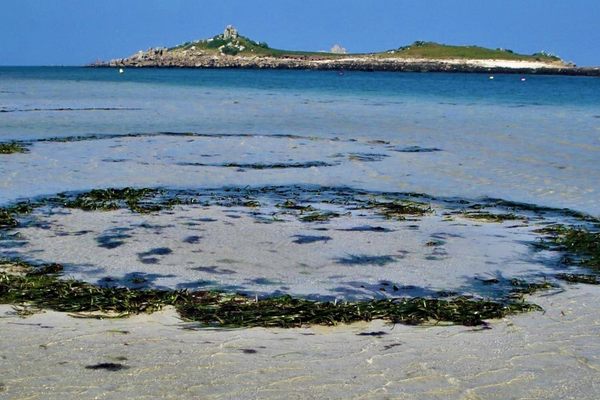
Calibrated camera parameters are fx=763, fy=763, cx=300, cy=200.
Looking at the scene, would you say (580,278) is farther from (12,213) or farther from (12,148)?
(12,148)

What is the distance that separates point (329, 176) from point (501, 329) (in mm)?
10466

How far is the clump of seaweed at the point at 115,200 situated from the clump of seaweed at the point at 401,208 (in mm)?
3854

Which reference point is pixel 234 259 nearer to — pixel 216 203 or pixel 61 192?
pixel 216 203

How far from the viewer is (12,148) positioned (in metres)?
20.8

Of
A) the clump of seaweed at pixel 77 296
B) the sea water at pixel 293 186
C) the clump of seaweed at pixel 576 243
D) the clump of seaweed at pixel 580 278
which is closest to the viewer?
the clump of seaweed at pixel 77 296

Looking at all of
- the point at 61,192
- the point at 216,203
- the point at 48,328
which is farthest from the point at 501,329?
the point at 61,192

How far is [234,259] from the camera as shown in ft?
32.0

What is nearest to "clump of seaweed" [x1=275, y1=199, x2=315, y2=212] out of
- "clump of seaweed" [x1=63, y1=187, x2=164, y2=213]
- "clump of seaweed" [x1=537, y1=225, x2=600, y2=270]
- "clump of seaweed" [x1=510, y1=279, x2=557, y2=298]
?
"clump of seaweed" [x1=63, y1=187, x2=164, y2=213]

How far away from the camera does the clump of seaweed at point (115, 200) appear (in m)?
13.0

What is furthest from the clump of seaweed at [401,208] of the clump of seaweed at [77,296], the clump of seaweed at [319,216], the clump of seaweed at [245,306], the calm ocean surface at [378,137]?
the clump of seaweed at [77,296]

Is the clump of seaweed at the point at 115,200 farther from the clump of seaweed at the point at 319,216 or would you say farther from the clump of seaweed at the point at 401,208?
the clump of seaweed at the point at 401,208

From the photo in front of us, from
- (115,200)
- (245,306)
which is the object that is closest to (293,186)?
(115,200)

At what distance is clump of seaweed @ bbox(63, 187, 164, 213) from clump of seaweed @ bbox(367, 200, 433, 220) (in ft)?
12.6

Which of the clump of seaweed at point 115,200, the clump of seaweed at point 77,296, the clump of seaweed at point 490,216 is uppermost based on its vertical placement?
the clump of seaweed at point 77,296
